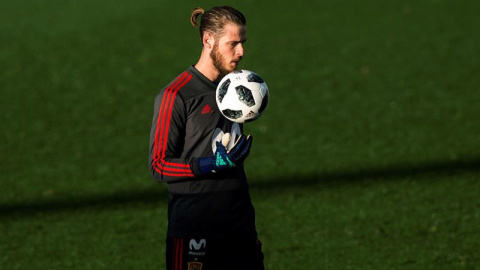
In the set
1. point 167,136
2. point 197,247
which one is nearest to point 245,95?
point 167,136

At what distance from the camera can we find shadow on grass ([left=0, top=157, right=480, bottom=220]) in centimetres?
966

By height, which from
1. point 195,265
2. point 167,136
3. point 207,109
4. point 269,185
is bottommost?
point 195,265

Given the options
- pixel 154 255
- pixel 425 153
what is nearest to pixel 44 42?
pixel 425 153

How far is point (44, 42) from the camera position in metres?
18.8

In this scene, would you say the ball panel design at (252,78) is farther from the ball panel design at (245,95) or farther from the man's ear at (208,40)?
the man's ear at (208,40)

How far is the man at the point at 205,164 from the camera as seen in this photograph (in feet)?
15.8

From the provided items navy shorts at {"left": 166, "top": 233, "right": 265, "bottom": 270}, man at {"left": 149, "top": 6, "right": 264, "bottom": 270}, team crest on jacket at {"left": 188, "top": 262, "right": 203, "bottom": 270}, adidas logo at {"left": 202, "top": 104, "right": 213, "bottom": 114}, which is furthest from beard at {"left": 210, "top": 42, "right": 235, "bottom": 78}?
team crest on jacket at {"left": 188, "top": 262, "right": 203, "bottom": 270}

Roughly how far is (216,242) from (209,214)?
0.16 metres

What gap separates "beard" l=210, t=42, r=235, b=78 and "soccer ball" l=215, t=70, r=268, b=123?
4 centimetres

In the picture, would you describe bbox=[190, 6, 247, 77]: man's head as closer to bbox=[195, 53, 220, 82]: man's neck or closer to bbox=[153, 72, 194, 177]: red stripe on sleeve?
bbox=[195, 53, 220, 82]: man's neck

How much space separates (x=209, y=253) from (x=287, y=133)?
24.2 ft

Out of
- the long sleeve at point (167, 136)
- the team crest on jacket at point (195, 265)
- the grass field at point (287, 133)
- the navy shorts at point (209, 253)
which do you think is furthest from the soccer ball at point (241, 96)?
the grass field at point (287, 133)

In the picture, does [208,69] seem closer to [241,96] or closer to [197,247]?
[241,96]

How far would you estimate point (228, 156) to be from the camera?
463cm
